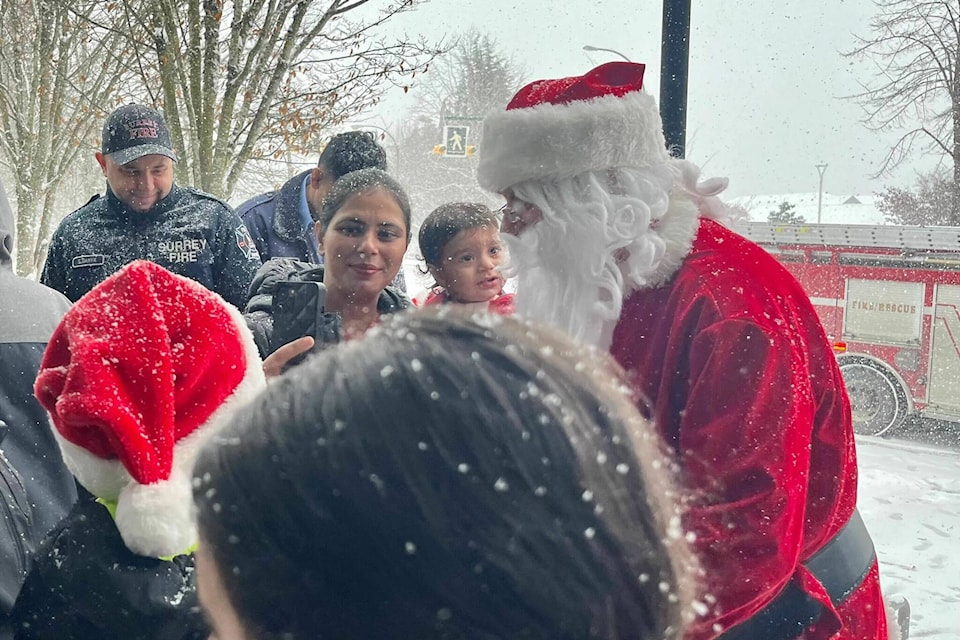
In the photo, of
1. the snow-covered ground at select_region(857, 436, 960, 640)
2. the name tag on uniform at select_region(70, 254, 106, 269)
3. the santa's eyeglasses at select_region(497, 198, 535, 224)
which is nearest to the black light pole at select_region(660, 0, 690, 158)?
the santa's eyeglasses at select_region(497, 198, 535, 224)

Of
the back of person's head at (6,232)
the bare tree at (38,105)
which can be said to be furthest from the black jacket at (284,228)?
the bare tree at (38,105)

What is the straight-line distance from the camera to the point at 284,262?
2619 millimetres

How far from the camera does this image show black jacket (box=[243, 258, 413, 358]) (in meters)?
2.11

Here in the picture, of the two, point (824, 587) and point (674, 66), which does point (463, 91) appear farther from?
point (824, 587)

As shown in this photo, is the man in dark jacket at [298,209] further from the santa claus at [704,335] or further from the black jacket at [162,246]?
the santa claus at [704,335]

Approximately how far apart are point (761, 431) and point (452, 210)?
7.06 feet

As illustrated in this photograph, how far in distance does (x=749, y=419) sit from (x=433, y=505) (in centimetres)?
108

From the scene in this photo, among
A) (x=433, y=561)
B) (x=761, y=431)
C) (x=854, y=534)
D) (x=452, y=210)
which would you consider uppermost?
(x=452, y=210)

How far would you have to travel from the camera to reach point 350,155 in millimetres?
3260

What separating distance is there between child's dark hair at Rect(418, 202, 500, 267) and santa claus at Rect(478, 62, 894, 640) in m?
1.06

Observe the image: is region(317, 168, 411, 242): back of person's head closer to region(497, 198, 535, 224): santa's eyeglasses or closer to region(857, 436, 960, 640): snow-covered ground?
region(497, 198, 535, 224): santa's eyeglasses

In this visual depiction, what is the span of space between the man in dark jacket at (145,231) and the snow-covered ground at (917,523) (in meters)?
3.78

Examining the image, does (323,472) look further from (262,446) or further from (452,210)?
(452,210)

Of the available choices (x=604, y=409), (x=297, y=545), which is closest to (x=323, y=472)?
(x=297, y=545)
